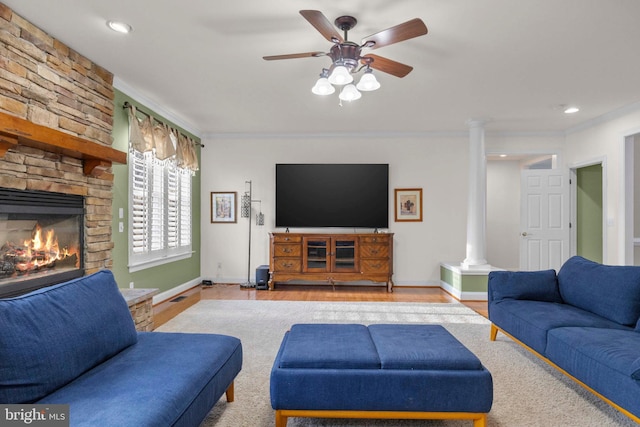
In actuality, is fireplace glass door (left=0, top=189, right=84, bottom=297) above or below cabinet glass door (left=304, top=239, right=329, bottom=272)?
above

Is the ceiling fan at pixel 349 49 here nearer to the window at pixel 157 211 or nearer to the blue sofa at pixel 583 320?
the blue sofa at pixel 583 320

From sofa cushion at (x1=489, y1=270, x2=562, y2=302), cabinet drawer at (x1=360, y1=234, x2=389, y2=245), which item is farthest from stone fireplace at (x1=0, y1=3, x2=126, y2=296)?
sofa cushion at (x1=489, y1=270, x2=562, y2=302)

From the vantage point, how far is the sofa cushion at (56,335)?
1.40 metres

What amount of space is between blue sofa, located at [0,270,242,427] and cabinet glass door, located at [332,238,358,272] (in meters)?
3.82

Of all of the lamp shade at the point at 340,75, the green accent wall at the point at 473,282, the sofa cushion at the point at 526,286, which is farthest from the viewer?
the green accent wall at the point at 473,282

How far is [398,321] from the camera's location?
4051 millimetres

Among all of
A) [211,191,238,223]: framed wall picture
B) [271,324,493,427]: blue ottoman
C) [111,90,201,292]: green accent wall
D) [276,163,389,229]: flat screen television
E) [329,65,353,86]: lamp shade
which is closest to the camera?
[271,324,493,427]: blue ottoman

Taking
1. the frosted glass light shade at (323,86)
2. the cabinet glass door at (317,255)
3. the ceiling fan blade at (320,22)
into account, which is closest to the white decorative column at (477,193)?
the cabinet glass door at (317,255)

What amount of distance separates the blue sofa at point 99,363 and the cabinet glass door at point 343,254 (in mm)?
3816

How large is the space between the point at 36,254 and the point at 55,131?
100cm

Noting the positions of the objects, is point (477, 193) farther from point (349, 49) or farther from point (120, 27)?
point (120, 27)

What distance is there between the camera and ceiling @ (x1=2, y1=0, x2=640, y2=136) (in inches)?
101

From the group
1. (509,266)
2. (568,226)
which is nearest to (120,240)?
(568,226)

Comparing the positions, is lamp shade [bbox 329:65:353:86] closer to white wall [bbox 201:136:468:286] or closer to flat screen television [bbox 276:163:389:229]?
flat screen television [bbox 276:163:389:229]
